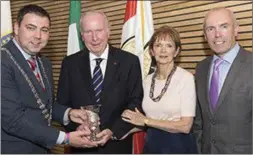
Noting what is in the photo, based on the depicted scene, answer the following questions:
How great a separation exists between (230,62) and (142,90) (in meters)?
0.84

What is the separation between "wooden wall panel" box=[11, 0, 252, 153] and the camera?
11.3 ft

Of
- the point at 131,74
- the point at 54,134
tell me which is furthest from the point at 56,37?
the point at 54,134

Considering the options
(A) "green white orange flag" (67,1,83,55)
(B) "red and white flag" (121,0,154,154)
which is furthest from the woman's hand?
(A) "green white orange flag" (67,1,83,55)

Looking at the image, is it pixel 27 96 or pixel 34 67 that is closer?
pixel 27 96

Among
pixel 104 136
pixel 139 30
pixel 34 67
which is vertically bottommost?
pixel 104 136

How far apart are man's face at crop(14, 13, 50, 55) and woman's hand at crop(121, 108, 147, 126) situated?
98cm

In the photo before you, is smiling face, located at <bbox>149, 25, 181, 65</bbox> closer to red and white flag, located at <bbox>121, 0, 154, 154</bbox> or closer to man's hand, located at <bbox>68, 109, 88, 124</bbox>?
man's hand, located at <bbox>68, 109, 88, 124</bbox>

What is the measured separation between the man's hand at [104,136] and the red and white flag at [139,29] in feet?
4.56

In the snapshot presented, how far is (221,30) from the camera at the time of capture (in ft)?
7.98

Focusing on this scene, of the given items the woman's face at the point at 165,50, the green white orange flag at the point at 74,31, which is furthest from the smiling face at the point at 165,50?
the green white orange flag at the point at 74,31

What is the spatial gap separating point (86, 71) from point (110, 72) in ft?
0.78

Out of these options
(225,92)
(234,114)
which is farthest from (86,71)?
(234,114)

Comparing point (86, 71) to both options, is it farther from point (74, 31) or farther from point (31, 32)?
point (74, 31)

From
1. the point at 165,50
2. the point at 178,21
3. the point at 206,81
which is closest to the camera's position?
the point at 206,81
